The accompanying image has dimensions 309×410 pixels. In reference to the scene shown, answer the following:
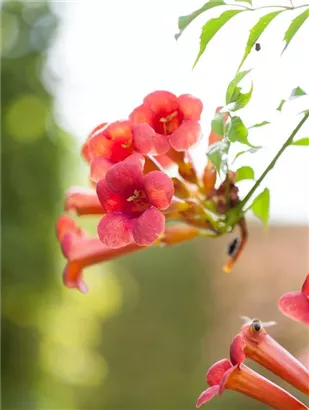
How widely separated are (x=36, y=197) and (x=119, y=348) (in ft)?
8.01

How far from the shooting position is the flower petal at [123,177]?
1.67 ft

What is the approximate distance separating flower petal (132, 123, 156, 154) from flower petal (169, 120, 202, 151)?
0.03m

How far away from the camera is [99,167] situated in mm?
567

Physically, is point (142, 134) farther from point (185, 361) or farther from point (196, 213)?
point (185, 361)

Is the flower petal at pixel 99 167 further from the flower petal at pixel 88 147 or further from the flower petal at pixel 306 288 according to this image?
the flower petal at pixel 306 288

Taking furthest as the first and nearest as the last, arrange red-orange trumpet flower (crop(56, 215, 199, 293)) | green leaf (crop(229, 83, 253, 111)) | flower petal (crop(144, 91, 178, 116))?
red-orange trumpet flower (crop(56, 215, 199, 293)) → flower petal (crop(144, 91, 178, 116)) → green leaf (crop(229, 83, 253, 111))

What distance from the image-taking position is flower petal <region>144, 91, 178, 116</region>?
0.58 meters

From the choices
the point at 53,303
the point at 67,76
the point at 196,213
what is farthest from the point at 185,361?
the point at 196,213

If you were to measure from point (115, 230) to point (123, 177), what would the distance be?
1.4 inches

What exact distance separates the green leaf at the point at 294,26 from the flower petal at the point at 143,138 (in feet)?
0.37

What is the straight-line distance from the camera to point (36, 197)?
244 inches

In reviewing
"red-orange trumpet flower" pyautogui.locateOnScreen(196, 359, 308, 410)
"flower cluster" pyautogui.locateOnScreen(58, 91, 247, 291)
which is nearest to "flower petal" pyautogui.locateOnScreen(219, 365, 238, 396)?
"red-orange trumpet flower" pyautogui.locateOnScreen(196, 359, 308, 410)

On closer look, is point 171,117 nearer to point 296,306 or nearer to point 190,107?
point 190,107

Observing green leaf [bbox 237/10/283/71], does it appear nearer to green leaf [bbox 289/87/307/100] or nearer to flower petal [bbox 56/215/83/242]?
green leaf [bbox 289/87/307/100]
